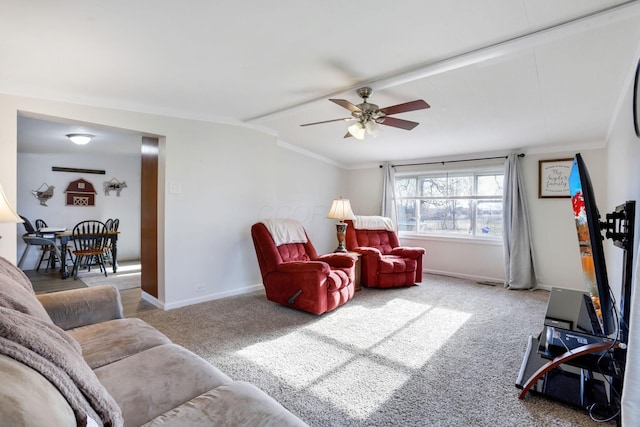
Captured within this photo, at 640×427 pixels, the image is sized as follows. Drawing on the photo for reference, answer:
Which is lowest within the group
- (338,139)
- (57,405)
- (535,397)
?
(535,397)

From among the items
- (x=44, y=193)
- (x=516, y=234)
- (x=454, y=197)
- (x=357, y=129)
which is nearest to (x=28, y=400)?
(x=357, y=129)

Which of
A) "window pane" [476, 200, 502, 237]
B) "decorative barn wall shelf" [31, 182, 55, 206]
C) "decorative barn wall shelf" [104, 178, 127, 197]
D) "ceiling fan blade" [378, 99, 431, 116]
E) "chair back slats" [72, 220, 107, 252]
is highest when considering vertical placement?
"ceiling fan blade" [378, 99, 431, 116]

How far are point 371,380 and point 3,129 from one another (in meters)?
3.50

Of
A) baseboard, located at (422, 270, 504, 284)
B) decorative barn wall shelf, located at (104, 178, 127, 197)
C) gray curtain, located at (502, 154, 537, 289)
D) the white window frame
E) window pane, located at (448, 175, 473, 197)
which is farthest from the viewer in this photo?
decorative barn wall shelf, located at (104, 178, 127, 197)

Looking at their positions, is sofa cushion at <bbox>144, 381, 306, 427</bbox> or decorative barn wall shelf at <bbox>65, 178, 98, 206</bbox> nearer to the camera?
sofa cushion at <bbox>144, 381, 306, 427</bbox>

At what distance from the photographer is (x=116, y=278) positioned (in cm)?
505

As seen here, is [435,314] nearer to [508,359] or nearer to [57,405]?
[508,359]

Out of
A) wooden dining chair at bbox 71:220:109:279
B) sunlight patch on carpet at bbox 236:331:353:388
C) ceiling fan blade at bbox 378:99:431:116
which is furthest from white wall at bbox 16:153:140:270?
ceiling fan blade at bbox 378:99:431:116

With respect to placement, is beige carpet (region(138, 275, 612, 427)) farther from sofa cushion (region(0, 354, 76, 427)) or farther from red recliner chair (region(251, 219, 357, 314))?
sofa cushion (region(0, 354, 76, 427))

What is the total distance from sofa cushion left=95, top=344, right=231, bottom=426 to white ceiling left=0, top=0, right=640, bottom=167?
6.19ft

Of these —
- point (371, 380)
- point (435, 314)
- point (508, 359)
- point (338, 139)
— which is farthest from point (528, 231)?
point (371, 380)

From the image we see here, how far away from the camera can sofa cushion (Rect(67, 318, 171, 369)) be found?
1.46 metres

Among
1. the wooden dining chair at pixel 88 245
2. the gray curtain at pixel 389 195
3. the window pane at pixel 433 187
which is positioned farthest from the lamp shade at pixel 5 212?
the window pane at pixel 433 187

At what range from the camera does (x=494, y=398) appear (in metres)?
1.93
